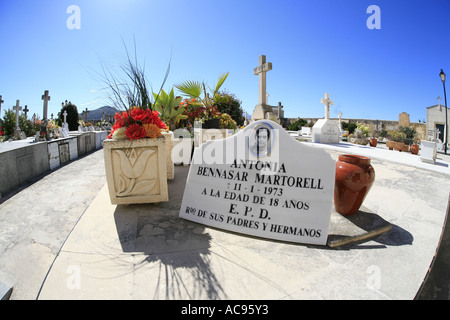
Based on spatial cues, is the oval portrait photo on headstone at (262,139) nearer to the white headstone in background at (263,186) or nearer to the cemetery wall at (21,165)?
the white headstone in background at (263,186)

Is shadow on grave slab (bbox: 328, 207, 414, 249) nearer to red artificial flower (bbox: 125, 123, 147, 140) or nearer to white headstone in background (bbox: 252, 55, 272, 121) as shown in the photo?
red artificial flower (bbox: 125, 123, 147, 140)

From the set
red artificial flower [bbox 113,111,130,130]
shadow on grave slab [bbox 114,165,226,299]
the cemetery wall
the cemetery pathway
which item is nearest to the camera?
shadow on grave slab [bbox 114,165,226,299]

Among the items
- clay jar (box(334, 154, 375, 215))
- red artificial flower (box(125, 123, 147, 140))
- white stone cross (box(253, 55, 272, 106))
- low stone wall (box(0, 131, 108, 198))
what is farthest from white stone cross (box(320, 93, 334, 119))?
red artificial flower (box(125, 123, 147, 140))

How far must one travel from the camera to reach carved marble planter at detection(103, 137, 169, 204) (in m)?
2.57

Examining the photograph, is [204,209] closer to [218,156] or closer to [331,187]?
[218,156]

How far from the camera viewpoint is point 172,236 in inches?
85.9

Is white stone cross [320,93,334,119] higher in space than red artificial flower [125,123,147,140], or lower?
higher

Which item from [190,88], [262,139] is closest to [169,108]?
[190,88]

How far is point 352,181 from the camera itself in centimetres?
253

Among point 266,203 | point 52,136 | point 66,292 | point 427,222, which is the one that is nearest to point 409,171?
point 427,222

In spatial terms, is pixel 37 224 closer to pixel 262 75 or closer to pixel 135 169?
pixel 135 169

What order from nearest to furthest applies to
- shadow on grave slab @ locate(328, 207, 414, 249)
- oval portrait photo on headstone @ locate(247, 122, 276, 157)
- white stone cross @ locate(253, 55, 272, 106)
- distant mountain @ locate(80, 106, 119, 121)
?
shadow on grave slab @ locate(328, 207, 414, 249)
oval portrait photo on headstone @ locate(247, 122, 276, 157)
distant mountain @ locate(80, 106, 119, 121)
white stone cross @ locate(253, 55, 272, 106)

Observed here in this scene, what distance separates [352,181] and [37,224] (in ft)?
11.4

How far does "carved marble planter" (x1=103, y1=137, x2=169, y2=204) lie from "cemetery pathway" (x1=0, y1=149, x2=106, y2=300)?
666mm
